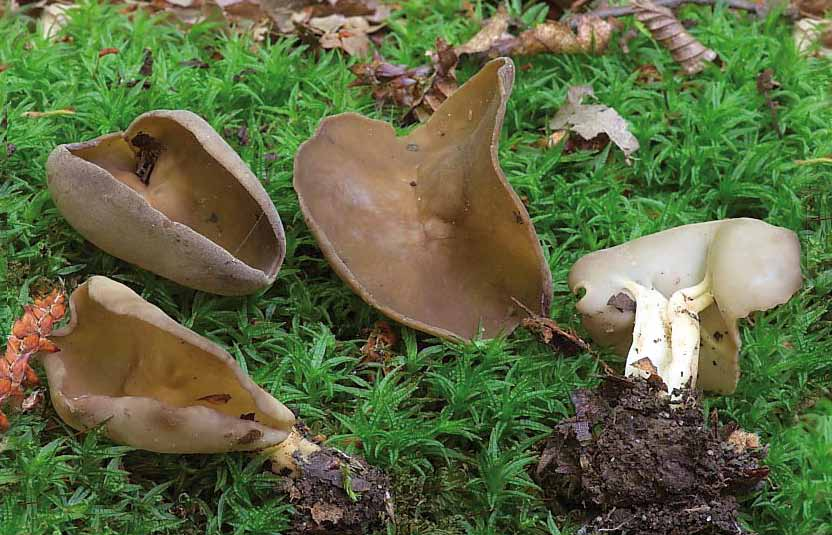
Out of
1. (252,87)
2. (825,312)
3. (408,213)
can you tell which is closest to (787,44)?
(825,312)

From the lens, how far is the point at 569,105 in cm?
387

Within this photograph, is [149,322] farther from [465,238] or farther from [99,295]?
[465,238]

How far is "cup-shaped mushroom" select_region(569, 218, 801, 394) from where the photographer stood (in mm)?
2791

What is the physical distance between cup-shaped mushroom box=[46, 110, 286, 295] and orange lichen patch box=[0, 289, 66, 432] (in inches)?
13.4

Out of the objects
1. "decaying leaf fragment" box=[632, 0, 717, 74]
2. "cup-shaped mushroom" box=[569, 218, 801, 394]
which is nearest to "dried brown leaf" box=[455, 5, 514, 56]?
"decaying leaf fragment" box=[632, 0, 717, 74]

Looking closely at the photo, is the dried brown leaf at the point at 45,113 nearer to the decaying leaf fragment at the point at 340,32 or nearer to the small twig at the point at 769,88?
the decaying leaf fragment at the point at 340,32

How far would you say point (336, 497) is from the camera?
2.57m

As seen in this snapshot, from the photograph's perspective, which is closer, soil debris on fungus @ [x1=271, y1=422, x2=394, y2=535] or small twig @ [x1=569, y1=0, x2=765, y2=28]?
soil debris on fungus @ [x1=271, y1=422, x2=394, y2=535]

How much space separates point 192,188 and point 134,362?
771mm

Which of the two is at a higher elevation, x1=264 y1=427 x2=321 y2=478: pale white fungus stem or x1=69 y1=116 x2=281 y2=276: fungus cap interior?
x1=69 y1=116 x2=281 y2=276: fungus cap interior

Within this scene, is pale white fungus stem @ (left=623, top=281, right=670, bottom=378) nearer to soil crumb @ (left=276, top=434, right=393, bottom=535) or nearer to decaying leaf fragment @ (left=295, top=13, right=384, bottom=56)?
soil crumb @ (left=276, top=434, right=393, bottom=535)

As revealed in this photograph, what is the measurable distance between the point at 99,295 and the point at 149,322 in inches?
8.5

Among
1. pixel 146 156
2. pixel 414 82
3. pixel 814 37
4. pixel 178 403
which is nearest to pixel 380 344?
pixel 178 403

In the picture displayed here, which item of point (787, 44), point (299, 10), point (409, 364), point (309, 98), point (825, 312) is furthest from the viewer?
point (299, 10)
